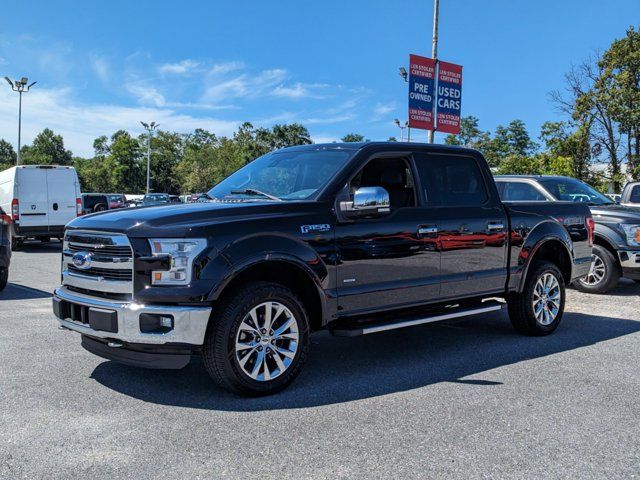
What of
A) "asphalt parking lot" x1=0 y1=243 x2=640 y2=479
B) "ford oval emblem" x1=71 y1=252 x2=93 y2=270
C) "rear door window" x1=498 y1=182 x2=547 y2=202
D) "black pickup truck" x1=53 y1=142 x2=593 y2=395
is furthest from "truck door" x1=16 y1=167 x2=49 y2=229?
"ford oval emblem" x1=71 y1=252 x2=93 y2=270

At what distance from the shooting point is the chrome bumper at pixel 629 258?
9297mm

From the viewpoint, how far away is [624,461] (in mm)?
3424

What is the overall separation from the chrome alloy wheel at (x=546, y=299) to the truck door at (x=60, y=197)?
14.5 meters

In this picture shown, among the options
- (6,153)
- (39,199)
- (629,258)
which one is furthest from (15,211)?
(6,153)

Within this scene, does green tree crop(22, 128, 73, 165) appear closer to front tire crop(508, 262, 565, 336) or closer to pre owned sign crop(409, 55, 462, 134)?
pre owned sign crop(409, 55, 462, 134)

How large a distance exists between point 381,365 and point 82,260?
2624 millimetres

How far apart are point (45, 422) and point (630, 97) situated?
86.5ft

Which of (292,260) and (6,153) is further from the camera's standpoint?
(6,153)

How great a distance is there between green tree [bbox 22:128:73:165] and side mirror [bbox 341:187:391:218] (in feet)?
321

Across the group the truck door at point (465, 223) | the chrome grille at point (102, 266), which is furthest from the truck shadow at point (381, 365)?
the chrome grille at point (102, 266)

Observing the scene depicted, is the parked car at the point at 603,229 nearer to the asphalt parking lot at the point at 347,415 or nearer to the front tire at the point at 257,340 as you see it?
the asphalt parking lot at the point at 347,415

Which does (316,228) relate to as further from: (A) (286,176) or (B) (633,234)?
(B) (633,234)

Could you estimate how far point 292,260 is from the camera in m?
4.50

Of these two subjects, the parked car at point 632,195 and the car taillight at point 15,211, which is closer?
the parked car at point 632,195
